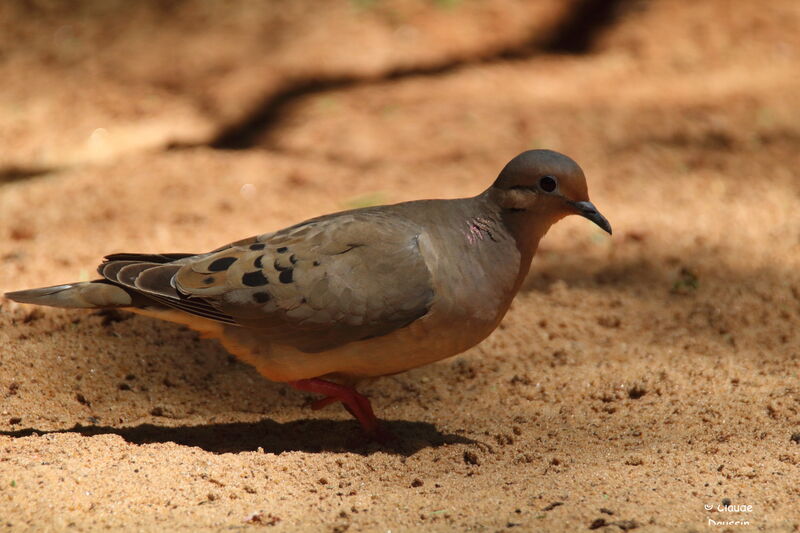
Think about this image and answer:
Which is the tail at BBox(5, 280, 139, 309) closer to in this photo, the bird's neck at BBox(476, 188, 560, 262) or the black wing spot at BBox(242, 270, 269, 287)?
the black wing spot at BBox(242, 270, 269, 287)

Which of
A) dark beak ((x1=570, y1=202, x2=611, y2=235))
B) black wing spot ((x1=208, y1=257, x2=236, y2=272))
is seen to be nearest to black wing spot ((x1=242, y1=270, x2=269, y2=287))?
black wing spot ((x1=208, y1=257, x2=236, y2=272))

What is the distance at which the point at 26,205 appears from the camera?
5.89 meters

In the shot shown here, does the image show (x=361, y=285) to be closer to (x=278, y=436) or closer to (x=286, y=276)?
(x=286, y=276)

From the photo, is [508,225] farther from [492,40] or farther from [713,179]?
Answer: [492,40]

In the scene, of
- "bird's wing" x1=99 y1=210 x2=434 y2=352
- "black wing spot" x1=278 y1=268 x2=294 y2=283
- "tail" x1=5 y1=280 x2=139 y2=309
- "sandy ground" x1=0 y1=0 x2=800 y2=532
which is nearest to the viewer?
"sandy ground" x1=0 y1=0 x2=800 y2=532

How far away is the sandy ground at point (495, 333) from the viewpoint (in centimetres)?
312

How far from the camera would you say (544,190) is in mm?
3678

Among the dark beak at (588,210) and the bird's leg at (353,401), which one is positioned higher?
the dark beak at (588,210)

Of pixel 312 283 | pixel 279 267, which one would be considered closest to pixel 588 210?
pixel 312 283

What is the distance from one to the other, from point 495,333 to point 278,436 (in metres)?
1.37

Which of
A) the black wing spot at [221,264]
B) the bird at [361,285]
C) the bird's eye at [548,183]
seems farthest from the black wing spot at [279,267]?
the bird's eye at [548,183]

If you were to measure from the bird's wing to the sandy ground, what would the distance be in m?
0.54

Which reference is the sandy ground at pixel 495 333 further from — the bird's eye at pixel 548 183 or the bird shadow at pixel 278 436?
the bird's eye at pixel 548 183

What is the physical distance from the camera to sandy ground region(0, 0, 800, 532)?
123 inches
